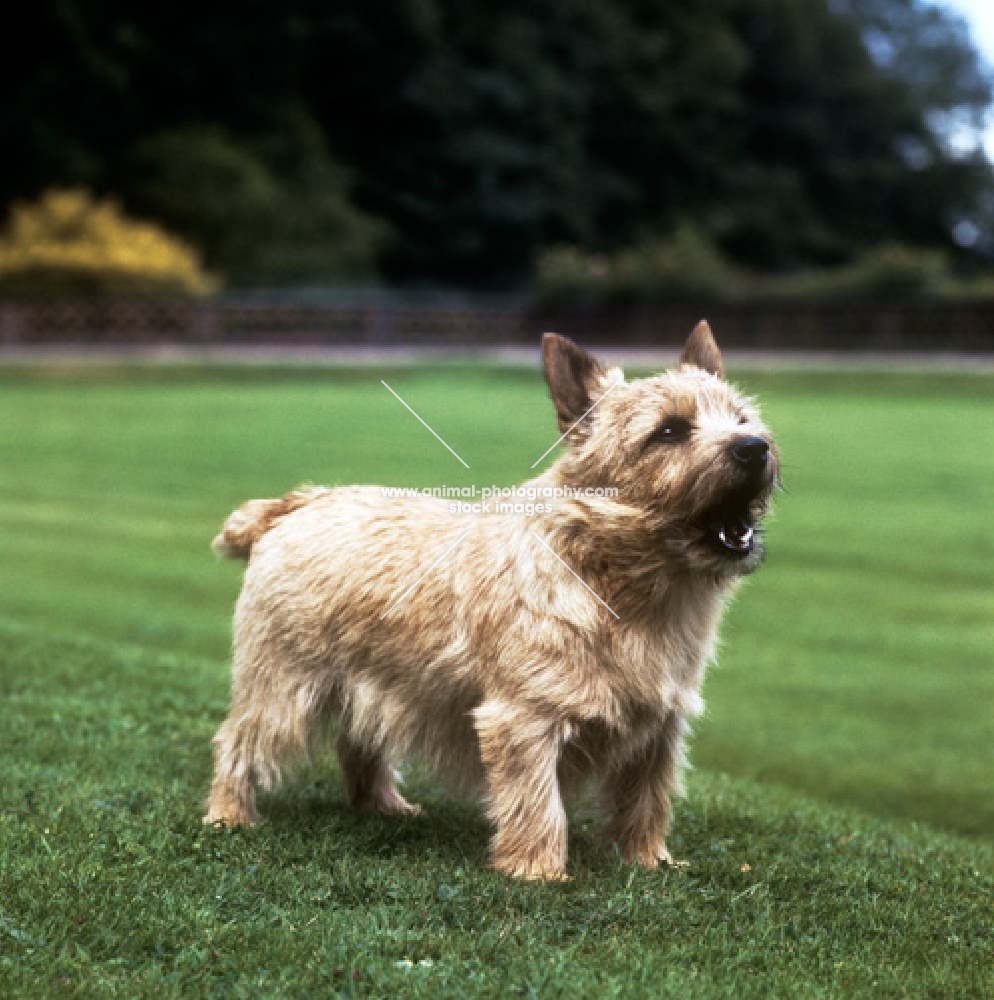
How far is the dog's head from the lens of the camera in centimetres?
424

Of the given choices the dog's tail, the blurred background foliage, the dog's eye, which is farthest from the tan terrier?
the blurred background foliage

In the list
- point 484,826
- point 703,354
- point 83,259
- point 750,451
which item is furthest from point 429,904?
point 83,259

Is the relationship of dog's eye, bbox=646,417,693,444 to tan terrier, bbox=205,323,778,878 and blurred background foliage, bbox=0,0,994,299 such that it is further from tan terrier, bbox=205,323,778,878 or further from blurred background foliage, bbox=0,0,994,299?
blurred background foliage, bbox=0,0,994,299

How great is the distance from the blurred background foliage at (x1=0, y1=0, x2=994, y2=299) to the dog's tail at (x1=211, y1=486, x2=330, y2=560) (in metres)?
42.9

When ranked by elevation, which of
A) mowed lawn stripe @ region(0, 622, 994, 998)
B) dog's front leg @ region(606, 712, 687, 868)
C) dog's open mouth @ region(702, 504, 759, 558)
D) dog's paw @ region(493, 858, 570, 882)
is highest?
dog's open mouth @ region(702, 504, 759, 558)

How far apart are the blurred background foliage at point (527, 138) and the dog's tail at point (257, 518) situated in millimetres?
42865

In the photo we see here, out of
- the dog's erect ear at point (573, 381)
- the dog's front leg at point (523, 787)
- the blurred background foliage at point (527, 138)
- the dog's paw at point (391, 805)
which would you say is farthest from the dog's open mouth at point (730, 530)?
the blurred background foliage at point (527, 138)

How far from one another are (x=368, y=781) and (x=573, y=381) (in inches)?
75.3

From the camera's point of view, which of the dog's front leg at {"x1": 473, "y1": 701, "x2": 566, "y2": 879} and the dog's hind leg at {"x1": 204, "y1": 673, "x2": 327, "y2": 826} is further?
the dog's hind leg at {"x1": 204, "y1": 673, "x2": 327, "y2": 826}

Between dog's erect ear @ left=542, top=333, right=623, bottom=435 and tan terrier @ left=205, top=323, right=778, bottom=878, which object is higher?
dog's erect ear @ left=542, top=333, right=623, bottom=435

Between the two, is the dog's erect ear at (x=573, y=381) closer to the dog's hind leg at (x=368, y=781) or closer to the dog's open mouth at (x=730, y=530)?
the dog's open mouth at (x=730, y=530)

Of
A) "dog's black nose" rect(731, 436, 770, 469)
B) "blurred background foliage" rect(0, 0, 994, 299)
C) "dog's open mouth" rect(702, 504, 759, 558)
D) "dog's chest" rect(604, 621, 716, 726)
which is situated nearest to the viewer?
"dog's black nose" rect(731, 436, 770, 469)

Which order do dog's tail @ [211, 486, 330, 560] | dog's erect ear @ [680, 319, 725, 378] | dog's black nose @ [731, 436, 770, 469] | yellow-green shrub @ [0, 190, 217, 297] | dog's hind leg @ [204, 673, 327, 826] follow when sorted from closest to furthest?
dog's black nose @ [731, 436, 770, 469] < dog's erect ear @ [680, 319, 725, 378] < dog's hind leg @ [204, 673, 327, 826] < dog's tail @ [211, 486, 330, 560] < yellow-green shrub @ [0, 190, 217, 297]

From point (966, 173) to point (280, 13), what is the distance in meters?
36.8
